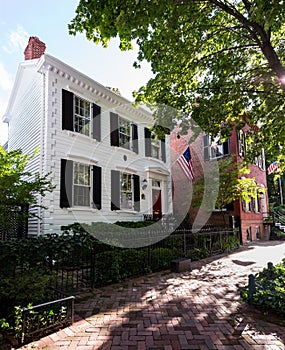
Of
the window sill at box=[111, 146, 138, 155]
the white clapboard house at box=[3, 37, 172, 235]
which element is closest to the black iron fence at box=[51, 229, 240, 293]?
the white clapboard house at box=[3, 37, 172, 235]

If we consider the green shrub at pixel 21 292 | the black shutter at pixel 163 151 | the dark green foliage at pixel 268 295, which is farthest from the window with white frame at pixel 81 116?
the dark green foliage at pixel 268 295

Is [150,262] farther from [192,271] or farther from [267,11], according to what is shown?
[267,11]

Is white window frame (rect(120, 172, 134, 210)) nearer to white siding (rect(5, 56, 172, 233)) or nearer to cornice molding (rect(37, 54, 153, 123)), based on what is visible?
white siding (rect(5, 56, 172, 233))

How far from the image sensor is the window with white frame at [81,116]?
10.0m

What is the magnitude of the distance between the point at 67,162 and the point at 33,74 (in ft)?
15.1

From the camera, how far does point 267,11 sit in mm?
3871

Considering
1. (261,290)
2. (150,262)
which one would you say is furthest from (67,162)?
(261,290)

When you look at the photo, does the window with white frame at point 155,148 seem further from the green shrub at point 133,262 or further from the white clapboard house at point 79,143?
the green shrub at point 133,262

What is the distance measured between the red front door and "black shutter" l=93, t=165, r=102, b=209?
4.18 m

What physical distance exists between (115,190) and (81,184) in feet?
6.18

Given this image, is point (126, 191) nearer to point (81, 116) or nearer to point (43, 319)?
point (81, 116)

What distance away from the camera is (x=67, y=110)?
31.1ft

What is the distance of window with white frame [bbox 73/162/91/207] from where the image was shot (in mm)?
9484

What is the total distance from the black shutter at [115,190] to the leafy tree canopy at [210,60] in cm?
431
